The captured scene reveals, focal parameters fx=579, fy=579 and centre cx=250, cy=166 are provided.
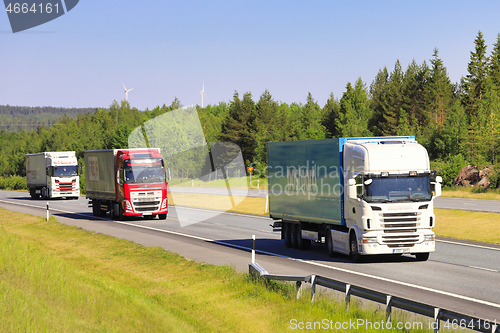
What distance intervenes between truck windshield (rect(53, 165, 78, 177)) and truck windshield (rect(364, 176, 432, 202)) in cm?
4390

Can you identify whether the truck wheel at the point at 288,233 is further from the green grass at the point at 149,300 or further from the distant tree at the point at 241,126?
the distant tree at the point at 241,126

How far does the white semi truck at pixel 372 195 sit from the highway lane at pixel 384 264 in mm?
683

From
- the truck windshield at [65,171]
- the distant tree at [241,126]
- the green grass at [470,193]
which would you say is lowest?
the green grass at [470,193]

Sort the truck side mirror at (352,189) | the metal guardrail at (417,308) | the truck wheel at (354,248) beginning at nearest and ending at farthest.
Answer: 1. the metal guardrail at (417,308)
2. the truck side mirror at (352,189)
3. the truck wheel at (354,248)

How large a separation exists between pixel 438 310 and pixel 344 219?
937cm

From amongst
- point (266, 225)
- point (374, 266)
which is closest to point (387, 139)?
point (374, 266)

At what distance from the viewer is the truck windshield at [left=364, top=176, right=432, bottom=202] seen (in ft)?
53.0

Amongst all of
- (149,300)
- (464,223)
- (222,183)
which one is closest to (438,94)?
(222,183)

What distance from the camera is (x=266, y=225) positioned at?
29609mm

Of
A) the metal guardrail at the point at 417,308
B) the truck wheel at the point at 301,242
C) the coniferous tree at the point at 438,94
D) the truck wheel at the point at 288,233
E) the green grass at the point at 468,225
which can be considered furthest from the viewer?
the coniferous tree at the point at 438,94

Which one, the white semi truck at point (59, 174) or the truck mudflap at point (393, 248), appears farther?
the white semi truck at point (59, 174)

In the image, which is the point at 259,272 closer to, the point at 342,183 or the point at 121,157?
the point at 342,183

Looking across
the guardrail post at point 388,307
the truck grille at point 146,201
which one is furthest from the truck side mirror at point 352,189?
the truck grille at point 146,201

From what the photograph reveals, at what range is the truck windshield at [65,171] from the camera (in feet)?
180
